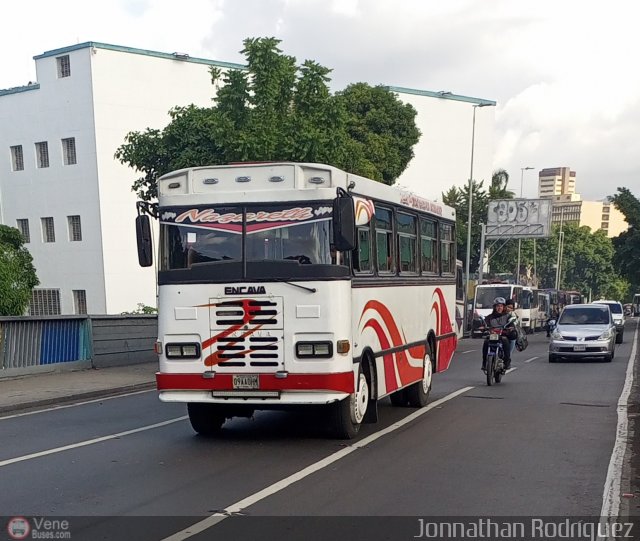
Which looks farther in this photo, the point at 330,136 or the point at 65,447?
the point at 330,136

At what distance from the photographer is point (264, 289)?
10.3 meters

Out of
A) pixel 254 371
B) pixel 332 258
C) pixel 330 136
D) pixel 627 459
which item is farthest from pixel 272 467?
pixel 330 136

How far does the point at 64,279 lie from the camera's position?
43750mm

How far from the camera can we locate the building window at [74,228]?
143 feet

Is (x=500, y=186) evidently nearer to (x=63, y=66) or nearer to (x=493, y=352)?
(x=63, y=66)

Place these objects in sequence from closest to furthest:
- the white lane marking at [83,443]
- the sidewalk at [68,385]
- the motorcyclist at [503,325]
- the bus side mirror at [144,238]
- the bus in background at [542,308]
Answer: the white lane marking at [83,443], the bus side mirror at [144,238], the sidewalk at [68,385], the motorcyclist at [503,325], the bus in background at [542,308]

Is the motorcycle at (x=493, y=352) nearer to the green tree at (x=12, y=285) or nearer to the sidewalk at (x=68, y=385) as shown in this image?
the sidewalk at (x=68, y=385)

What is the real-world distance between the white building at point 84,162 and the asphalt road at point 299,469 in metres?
28.6

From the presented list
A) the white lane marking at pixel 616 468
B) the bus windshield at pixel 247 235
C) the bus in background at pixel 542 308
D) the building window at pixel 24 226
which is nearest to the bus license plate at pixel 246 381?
the bus windshield at pixel 247 235

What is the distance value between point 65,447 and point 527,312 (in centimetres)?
4098

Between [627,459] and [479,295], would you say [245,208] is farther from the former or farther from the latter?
[479,295]

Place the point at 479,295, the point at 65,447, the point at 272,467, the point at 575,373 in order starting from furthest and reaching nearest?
the point at 479,295 → the point at 575,373 → the point at 65,447 → the point at 272,467

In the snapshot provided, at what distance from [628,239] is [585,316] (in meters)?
39.9

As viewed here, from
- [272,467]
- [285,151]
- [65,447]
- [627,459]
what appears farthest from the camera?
[285,151]
